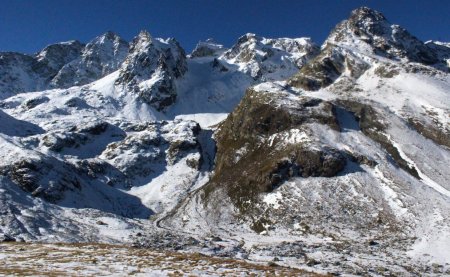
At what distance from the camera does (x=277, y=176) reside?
356 ft

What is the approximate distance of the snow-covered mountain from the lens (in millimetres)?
81000

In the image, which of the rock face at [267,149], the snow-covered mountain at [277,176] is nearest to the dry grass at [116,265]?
the snow-covered mountain at [277,176]

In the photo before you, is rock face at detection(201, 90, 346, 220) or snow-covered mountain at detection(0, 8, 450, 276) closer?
snow-covered mountain at detection(0, 8, 450, 276)

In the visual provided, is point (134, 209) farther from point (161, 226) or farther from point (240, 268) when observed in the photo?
point (240, 268)

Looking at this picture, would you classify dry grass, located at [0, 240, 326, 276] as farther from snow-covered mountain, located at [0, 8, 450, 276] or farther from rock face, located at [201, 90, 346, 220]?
rock face, located at [201, 90, 346, 220]

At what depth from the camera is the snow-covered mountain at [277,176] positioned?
81.0 meters

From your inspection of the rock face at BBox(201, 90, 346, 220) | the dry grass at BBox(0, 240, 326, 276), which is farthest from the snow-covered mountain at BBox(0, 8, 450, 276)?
the dry grass at BBox(0, 240, 326, 276)

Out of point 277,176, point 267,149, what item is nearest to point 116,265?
point 277,176

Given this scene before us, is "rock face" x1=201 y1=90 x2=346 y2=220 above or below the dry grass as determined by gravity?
above

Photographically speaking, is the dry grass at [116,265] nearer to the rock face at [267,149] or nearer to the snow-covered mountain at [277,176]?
the snow-covered mountain at [277,176]

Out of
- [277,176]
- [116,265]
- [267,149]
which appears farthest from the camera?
[267,149]

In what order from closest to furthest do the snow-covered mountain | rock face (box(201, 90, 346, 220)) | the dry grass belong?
1. the dry grass
2. the snow-covered mountain
3. rock face (box(201, 90, 346, 220))

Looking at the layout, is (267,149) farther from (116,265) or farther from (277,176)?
(116,265)

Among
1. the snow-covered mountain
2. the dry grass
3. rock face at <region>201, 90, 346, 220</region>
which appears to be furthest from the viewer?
rock face at <region>201, 90, 346, 220</region>
